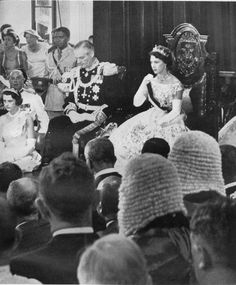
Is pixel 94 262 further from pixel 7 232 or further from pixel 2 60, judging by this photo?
pixel 2 60

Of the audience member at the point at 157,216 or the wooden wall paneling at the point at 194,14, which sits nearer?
the audience member at the point at 157,216

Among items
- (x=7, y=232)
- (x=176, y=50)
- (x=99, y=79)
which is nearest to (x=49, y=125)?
(x=99, y=79)

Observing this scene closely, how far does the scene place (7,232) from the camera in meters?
2.34

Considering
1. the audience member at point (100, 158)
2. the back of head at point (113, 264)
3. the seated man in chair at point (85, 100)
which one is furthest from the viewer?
the seated man in chair at point (85, 100)

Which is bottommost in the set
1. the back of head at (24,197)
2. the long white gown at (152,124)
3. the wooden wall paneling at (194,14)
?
the back of head at (24,197)

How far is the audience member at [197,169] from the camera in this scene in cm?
225

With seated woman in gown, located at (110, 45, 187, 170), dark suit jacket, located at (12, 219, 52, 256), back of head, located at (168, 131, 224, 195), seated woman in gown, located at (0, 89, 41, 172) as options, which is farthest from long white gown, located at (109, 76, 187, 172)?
dark suit jacket, located at (12, 219, 52, 256)

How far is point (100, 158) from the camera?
243 cm

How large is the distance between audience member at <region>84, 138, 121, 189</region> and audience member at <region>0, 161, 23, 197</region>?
30 cm

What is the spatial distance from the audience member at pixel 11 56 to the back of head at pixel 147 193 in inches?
27.1

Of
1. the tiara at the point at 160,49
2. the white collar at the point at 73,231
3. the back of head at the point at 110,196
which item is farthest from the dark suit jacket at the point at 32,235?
the tiara at the point at 160,49

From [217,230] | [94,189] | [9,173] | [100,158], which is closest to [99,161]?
[100,158]

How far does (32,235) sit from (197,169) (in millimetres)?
709

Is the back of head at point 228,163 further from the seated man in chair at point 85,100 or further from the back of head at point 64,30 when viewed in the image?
the back of head at point 64,30
